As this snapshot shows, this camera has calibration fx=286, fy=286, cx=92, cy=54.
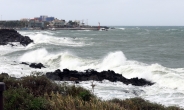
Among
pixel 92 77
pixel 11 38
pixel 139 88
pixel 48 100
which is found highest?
pixel 48 100

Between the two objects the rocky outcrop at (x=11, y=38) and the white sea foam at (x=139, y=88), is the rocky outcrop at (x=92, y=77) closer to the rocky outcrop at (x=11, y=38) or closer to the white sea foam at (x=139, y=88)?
the white sea foam at (x=139, y=88)

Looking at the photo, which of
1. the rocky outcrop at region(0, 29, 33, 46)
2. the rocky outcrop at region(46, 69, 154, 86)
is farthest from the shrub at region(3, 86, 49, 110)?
the rocky outcrop at region(0, 29, 33, 46)

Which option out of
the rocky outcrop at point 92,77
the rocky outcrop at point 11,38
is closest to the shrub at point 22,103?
the rocky outcrop at point 92,77

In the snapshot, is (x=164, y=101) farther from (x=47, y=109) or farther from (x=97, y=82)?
(x=47, y=109)

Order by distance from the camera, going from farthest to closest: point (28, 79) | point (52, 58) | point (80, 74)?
point (52, 58) < point (80, 74) < point (28, 79)

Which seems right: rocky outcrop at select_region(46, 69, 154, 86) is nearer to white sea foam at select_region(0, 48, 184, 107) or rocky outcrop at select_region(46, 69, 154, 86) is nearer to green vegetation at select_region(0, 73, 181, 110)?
white sea foam at select_region(0, 48, 184, 107)

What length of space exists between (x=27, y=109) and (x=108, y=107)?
1.70 metres

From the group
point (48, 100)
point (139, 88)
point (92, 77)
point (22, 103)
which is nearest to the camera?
point (22, 103)

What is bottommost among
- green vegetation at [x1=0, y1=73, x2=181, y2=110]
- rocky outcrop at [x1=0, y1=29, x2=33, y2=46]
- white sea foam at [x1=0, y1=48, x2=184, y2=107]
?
rocky outcrop at [x1=0, y1=29, x2=33, y2=46]

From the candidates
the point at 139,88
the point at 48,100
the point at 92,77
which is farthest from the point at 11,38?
the point at 48,100

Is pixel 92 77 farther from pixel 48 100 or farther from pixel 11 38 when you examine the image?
pixel 11 38

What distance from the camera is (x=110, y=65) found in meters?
23.7

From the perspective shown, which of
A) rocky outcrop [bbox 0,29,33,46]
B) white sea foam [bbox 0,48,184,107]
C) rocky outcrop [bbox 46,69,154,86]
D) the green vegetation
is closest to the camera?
the green vegetation

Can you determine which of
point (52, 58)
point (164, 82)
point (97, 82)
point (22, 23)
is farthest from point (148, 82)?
point (22, 23)
